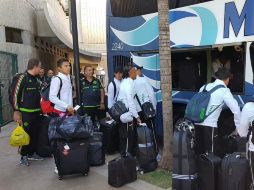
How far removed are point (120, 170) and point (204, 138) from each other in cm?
125

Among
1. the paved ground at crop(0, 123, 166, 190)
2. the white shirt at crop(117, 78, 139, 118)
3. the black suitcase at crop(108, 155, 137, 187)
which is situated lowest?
the paved ground at crop(0, 123, 166, 190)

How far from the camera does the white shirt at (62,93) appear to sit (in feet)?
19.5

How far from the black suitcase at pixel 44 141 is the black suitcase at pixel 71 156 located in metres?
1.44

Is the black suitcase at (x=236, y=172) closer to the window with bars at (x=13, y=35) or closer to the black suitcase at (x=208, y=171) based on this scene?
the black suitcase at (x=208, y=171)

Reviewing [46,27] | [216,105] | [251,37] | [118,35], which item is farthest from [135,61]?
[46,27]

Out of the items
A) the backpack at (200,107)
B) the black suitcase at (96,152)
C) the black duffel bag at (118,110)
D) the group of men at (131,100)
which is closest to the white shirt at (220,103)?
the backpack at (200,107)

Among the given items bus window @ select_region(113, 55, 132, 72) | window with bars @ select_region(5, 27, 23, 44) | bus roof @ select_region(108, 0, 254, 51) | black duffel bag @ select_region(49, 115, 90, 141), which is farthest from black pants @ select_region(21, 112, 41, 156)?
window with bars @ select_region(5, 27, 23, 44)

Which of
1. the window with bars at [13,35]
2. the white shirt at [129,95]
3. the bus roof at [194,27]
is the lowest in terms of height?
the white shirt at [129,95]

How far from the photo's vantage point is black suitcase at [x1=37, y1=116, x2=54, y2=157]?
275 inches

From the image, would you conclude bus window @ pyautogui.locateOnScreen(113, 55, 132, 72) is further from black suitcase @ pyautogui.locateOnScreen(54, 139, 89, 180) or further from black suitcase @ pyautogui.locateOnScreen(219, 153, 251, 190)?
black suitcase @ pyautogui.locateOnScreen(219, 153, 251, 190)

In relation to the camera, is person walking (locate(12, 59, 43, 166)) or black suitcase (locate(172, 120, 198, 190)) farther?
person walking (locate(12, 59, 43, 166))

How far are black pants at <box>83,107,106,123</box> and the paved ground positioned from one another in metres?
1.44

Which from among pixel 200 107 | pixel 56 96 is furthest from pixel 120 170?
pixel 56 96

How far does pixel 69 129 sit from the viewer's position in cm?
549
